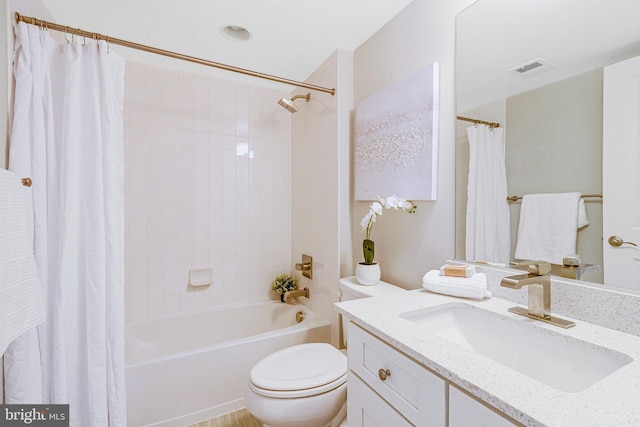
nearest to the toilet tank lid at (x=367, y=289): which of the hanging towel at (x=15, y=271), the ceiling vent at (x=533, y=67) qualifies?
the ceiling vent at (x=533, y=67)

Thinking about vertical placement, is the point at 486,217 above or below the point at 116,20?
below

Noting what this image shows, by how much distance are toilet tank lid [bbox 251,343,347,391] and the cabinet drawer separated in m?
0.42

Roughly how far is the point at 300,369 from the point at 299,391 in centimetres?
16

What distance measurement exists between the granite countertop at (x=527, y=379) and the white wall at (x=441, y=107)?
0.52m

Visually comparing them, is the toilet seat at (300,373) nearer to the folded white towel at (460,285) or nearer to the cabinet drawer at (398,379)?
the cabinet drawer at (398,379)

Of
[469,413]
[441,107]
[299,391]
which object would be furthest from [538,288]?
[299,391]

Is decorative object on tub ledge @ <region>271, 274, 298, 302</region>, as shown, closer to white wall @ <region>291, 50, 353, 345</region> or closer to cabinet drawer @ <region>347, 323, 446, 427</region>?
white wall @ <region>291, 50, 353, 345</region>

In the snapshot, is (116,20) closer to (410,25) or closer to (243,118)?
(243,118)

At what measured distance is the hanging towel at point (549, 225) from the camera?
91 centimetres

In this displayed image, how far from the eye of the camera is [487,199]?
1159 millimetres

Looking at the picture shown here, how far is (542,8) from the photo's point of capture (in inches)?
39.0

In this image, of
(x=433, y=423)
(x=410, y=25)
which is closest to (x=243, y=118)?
(x=410, y=25)

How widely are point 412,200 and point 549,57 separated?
73cm

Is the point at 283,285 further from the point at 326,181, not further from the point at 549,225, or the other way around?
the point at 549,225
